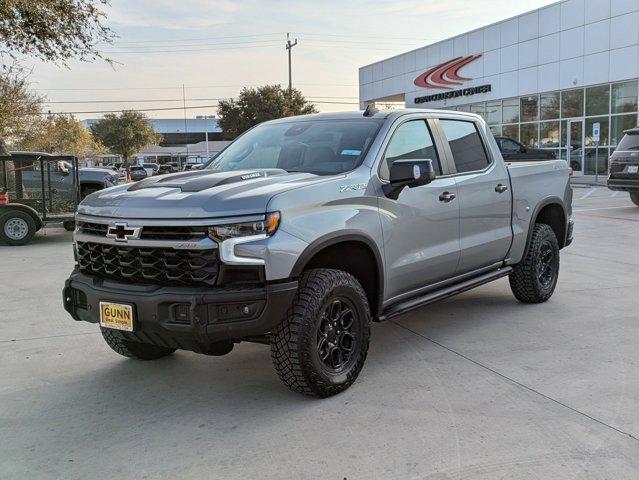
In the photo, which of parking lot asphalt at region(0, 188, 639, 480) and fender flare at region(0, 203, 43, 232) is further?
fender flare at region(0, 203, 43, 232)

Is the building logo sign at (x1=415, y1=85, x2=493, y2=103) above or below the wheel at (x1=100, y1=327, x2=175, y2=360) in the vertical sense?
above

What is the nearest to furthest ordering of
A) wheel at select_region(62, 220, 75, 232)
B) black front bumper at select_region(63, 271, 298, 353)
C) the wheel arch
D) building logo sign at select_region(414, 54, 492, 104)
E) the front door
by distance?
black front bumper at select_region(63, 271, 298, 353)
the wheel arch
the front door
wheel at select_region(62, 220, 75, 232)
building logo sign at select_region(414, 54, 492, 104)

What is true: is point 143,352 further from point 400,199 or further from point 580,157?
point 580,157

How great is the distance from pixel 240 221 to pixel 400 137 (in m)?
1.74

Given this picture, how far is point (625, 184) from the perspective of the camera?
14297mm

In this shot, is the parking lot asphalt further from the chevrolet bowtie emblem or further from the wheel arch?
the chevrolet bowtie emblem

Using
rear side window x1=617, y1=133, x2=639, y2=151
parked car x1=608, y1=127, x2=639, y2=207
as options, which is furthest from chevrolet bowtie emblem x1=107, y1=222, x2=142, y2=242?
rear side window x1=617, y1=133, x2=639, y2=151

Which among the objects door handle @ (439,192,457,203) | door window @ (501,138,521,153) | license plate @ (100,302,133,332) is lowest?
license plate @ (100,302,133,332)

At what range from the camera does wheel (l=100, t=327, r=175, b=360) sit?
4.61m

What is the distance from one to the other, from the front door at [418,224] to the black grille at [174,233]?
4.41 ft

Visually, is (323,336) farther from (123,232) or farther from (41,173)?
(41,173)

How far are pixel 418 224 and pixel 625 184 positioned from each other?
1167 centimetres

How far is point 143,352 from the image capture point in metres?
Answer: 4.77

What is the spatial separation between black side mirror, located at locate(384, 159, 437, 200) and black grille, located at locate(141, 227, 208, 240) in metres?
1.42
